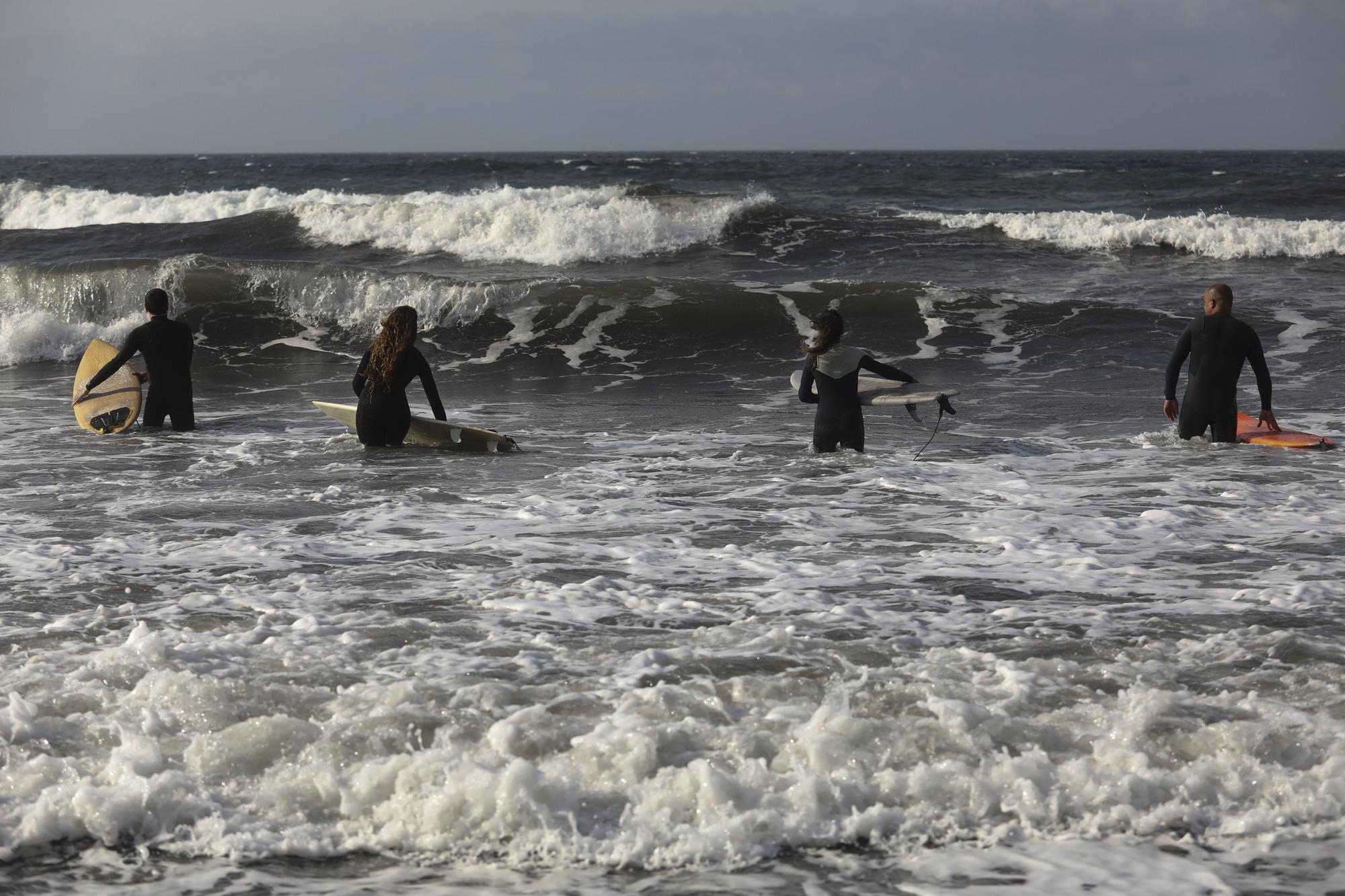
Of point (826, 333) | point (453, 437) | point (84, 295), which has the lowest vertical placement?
point (453, 437)

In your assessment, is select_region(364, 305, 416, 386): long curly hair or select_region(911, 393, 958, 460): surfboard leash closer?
select_region(911, 393, 958, 460): surfboard leash

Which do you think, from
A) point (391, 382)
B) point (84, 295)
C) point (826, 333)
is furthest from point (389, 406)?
point (84, 295)

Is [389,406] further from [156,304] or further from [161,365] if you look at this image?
[156,304]

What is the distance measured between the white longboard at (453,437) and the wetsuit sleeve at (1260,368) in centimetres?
583

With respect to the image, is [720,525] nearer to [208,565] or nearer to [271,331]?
[208,565]

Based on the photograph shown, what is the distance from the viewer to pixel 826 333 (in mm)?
9109

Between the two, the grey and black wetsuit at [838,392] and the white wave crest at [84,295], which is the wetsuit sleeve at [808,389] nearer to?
the grey and black wetsuit at [838,392]

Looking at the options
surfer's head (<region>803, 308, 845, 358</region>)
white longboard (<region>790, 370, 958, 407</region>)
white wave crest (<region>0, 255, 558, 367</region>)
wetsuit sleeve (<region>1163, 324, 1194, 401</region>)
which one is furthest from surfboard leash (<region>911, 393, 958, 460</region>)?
white wave crest (<region>0, 255, 558, 367</region>)

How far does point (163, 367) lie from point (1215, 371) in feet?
29.2

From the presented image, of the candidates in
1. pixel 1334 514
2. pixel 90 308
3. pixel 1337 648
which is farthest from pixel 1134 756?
pixel 90 308

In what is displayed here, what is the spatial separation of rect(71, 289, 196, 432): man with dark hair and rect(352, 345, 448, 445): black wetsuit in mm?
1903

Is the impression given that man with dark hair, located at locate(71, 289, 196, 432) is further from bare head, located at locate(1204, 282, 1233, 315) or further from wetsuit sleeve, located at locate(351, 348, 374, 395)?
bare head, located at locate(1204, 282, 1233, 315)

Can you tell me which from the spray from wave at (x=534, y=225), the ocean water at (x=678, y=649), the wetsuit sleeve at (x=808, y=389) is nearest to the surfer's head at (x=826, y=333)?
the wetsuit sleeve at (x=808, y=389)

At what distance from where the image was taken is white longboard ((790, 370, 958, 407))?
30.5 ft
